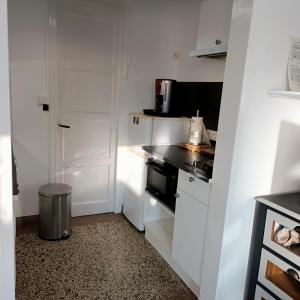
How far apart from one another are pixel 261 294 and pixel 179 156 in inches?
43.0

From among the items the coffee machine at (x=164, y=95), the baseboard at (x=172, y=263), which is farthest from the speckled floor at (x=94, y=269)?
the coffee machine at (x=164, y=95)

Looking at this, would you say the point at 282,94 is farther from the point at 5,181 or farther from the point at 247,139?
the point at 5,181

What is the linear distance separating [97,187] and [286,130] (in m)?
2.03

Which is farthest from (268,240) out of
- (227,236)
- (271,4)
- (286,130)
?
(271,4)

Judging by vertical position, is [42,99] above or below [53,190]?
above

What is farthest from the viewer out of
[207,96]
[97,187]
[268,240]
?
[97,187]

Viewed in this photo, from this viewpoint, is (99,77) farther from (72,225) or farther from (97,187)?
(72,225)

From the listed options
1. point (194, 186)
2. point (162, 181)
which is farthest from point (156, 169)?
point (194, 186)

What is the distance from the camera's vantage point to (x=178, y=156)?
93.9 inches

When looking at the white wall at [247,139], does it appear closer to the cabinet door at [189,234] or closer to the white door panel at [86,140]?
the cabinet door at [189,234]

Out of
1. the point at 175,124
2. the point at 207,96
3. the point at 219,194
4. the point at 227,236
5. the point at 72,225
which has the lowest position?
the point at 72,225

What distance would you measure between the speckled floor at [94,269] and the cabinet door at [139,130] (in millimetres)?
875

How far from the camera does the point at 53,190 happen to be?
2.67m

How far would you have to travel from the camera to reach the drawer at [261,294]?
5.61ft
